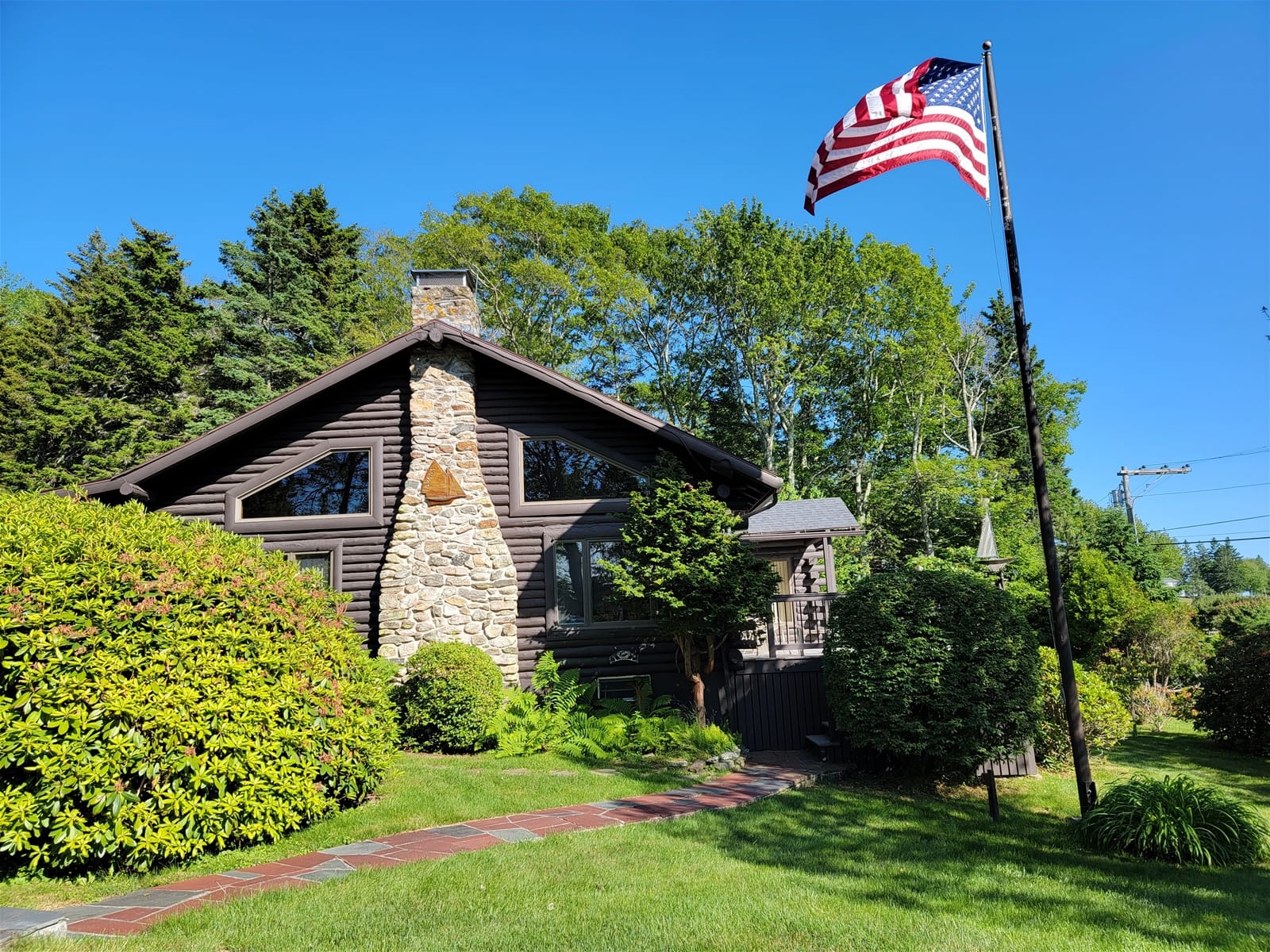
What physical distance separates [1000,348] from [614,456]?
27689 mm

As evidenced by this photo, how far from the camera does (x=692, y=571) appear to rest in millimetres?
9742

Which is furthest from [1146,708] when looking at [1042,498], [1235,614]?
[1042,498]

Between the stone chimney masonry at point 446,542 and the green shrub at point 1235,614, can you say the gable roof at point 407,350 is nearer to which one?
the stone chimney masonry at point 446,542

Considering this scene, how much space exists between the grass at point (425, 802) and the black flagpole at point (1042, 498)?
4.08 meters

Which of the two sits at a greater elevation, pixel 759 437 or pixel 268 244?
pixel 268 244

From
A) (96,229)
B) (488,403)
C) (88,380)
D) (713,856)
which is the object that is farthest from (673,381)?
(713,856)

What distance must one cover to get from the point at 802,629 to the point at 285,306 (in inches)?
879

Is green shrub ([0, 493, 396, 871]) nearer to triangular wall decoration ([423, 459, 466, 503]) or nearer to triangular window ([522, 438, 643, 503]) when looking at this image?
triangular wall decoration ([423, 459, 466, 503])

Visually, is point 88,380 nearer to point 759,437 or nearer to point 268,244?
point 268,244

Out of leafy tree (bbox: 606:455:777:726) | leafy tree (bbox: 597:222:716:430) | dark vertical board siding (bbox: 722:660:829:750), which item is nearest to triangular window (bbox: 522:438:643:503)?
leafy tree (bbox: 606:455:777:726)

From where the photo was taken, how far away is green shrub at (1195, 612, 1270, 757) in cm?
1093

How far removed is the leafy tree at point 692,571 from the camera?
32.1 ft

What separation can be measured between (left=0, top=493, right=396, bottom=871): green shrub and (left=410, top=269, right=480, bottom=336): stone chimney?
23.2 ft

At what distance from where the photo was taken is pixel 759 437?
29.1 meters
